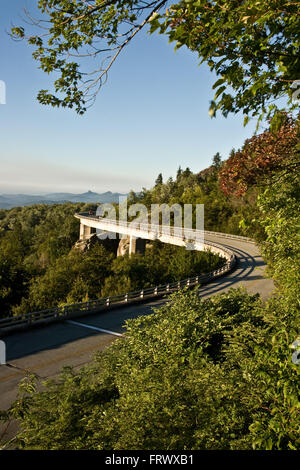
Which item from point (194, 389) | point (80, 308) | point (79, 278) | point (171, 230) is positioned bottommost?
point (79, 278)

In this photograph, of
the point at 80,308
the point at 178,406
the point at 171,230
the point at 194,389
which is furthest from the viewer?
the point at 171,230

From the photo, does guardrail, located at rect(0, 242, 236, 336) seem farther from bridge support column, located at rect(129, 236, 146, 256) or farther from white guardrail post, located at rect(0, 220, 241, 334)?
bridge support column, located at rect(129, 236, 146, 256)

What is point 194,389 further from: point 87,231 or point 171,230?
point 87,231

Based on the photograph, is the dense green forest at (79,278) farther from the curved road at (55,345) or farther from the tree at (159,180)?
the tree at (159,180)

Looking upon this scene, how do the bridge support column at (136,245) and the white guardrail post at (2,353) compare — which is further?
the bridge support column at (136,245)

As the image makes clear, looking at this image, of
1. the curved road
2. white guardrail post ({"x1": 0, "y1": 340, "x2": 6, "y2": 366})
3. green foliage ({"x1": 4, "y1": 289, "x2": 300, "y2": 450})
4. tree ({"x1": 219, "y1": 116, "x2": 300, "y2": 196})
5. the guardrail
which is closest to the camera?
green foliage ({"x1": 4, "y1": 289, "x2": 300, "y2": 450})

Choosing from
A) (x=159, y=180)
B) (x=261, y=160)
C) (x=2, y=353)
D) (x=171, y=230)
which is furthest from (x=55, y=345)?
(x=159, y=180)

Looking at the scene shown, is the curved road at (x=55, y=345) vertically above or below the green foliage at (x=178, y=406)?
below

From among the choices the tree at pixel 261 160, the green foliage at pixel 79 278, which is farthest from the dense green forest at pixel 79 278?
the tree at pixel 261 160

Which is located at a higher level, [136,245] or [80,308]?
[136,245]

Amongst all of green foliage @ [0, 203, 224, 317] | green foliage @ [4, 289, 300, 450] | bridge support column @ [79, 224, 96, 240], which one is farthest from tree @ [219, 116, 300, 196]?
Result: bridge support column @ [79, 224, 96, 240]

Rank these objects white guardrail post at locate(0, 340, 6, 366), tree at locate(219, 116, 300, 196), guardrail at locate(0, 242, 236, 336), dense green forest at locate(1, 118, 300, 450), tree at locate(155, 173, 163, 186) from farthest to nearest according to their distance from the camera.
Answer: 1. tree at locate(155, 173, 163, 186)
2. guardrail at locate(0, 242, 236, 336)
3. white guardrail post at locate(0, 340, 6, 366)
4. tree at locate(219, 116, 300, 196)
5. dense green forest at locate(1, 118, 300, 450)

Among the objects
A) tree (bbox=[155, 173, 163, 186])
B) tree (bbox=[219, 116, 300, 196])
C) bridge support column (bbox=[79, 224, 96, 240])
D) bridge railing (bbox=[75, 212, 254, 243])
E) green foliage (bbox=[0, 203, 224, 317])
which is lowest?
green foliage (bbox=[0, 203, 224, 317])

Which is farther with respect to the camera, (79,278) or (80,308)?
(79,278)
